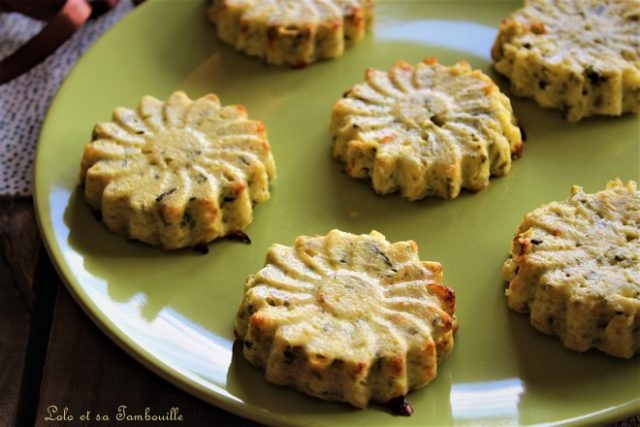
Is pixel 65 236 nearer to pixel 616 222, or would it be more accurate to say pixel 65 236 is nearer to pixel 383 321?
pixel 383 321

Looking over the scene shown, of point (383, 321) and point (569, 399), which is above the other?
point (383, 321)

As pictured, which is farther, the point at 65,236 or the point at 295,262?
the point at 65,236

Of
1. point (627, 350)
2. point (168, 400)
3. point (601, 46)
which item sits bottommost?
point (168, 400)

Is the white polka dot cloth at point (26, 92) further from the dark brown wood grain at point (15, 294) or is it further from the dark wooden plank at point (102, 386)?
the dark wooden plank at point (102, 386)

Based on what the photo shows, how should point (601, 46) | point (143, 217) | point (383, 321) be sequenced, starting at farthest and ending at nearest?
point (601, 46)
point (143, 217)
point (383, 321)

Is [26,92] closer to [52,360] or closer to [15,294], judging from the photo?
[15,294]

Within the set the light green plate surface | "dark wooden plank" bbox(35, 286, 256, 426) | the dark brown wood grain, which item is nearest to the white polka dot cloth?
the dark brown wood grain

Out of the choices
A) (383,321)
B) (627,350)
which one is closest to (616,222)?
(627,350)

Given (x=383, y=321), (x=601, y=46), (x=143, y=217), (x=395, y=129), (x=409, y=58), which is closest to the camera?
(x=383, y=321)

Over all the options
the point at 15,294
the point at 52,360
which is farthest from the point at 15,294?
the point at 52,360
